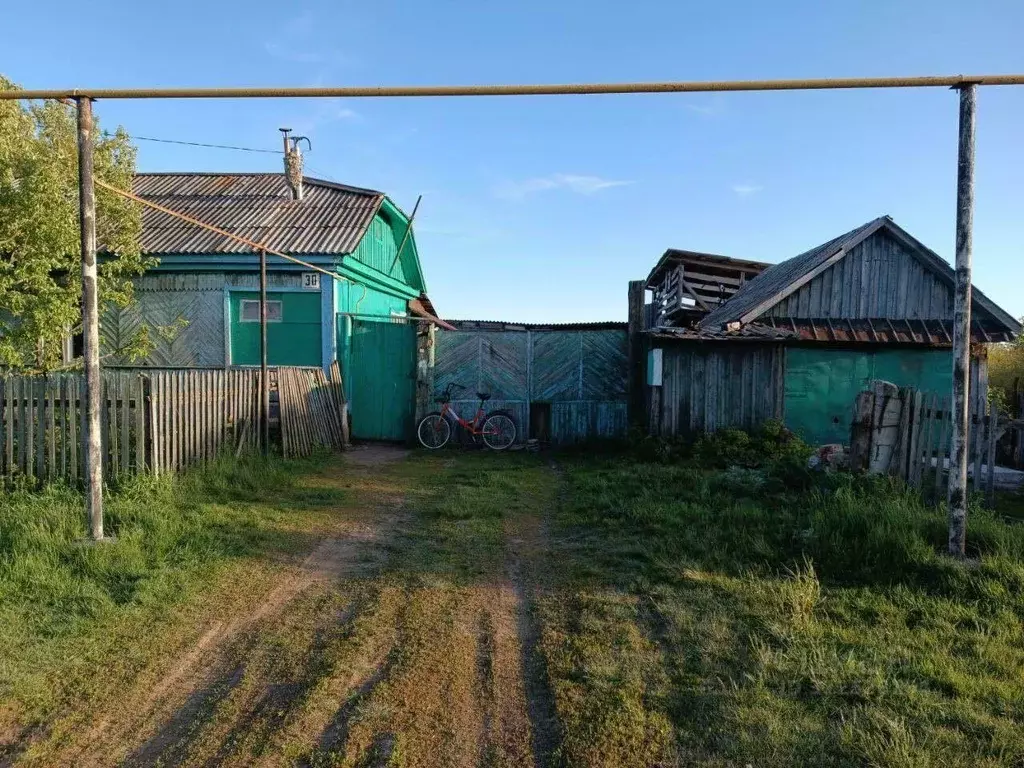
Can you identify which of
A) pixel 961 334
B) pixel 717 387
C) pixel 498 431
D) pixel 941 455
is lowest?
pixel 498 431

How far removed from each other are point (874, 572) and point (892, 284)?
9260mm

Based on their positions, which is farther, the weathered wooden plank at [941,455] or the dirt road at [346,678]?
the weathered wooden plank at [941,455]

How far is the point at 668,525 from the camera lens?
6.27 m

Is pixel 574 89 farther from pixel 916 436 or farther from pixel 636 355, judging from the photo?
pixel 636 355

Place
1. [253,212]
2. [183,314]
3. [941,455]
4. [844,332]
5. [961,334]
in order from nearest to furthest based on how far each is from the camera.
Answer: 1. [961,334]
2. [941,455]
3. [844,332]
4. [183,314]
5. [253,212]

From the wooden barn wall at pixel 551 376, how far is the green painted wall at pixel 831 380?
2997mm

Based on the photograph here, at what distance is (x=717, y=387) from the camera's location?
36.9 ft

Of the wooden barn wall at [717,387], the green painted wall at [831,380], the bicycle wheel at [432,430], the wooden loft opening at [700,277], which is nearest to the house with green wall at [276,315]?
the bicycle wheel at [432,430]

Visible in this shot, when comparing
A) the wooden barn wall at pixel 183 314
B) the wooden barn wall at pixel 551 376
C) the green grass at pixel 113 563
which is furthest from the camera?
the wooden barn wall at pixel 183 314

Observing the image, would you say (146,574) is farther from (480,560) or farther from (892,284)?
(892,284)

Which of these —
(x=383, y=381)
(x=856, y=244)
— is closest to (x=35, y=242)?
(x=383, y=381)

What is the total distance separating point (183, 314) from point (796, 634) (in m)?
12.9

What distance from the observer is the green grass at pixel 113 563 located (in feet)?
11.6

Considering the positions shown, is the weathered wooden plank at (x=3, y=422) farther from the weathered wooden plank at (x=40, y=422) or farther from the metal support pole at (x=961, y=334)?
the metal support pole at (x=961, y=334)
